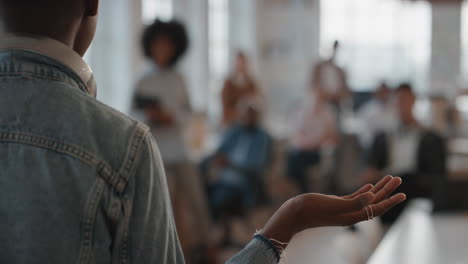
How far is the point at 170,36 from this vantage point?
4070 millimetres

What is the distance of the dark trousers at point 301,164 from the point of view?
605 centimetres

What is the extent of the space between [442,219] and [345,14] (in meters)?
7.65

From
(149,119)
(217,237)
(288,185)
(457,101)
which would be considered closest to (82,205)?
(149,119)

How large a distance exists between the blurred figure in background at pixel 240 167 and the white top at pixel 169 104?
41.1 inches

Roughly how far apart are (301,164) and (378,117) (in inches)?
32.2

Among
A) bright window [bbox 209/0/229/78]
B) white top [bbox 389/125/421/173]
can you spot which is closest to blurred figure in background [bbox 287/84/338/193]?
white top [bbox 389/125/421/173]

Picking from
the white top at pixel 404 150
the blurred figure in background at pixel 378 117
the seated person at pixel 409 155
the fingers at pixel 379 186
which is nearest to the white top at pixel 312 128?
the blurred figure in background at pixel 378 117

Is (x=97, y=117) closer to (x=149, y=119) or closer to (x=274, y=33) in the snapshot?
(x=149, y=119)

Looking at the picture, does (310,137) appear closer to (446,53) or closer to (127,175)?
(127,175)

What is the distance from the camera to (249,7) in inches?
410

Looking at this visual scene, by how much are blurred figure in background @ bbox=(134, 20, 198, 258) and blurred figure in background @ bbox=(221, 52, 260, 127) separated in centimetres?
325

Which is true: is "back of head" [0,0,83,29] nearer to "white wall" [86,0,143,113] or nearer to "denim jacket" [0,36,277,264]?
"denim jacket" [0,36,277,264]

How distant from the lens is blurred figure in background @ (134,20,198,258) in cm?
395

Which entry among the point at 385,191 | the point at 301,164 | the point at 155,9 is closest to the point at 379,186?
the point at 385,191
